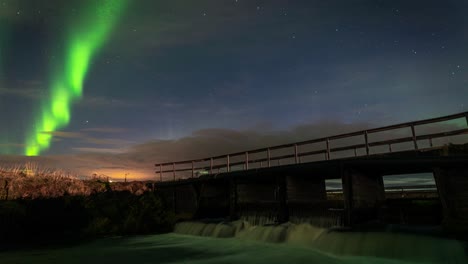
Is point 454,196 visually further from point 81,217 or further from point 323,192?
point 81,217

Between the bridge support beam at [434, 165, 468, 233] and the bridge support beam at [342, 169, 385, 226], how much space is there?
407 cm

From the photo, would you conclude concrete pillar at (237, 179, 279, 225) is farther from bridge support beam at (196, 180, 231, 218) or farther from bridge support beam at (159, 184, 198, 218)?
bridge support beam at (159, 184, 198, 218)

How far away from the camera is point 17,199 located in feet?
75.7

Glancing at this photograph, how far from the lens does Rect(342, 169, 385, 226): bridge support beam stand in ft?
58.6

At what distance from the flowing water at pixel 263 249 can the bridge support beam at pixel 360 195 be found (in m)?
1.94

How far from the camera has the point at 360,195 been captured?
62.6 feet

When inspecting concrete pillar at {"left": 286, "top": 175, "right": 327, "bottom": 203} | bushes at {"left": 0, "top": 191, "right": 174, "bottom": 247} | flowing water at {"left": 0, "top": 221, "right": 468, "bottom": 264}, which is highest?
concrete pillar at {"left": 286, "top": 175, "right": 327, "bottom": 203}

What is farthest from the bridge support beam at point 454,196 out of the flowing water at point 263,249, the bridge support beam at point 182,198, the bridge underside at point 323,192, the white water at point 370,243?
the bridge support beam at point 182,198

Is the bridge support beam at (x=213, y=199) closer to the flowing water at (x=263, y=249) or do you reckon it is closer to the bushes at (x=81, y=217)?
the bushes at (x=81, y=217)

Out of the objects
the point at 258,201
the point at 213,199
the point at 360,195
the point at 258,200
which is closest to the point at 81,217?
the point at 213,199

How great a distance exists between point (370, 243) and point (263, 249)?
5.53m

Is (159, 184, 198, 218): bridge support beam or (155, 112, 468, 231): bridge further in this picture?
(159, 184, 198, 218): bridge support beam

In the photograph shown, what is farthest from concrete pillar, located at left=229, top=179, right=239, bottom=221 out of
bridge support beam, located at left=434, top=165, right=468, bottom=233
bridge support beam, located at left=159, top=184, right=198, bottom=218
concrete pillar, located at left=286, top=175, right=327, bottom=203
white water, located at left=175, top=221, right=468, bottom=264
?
bridge support beam, located at left=434, top=165, right=468, bottom=233

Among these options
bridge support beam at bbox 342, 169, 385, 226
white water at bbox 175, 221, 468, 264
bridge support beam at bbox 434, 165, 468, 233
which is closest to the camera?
white water at bbox 175, 221, 468, 264
